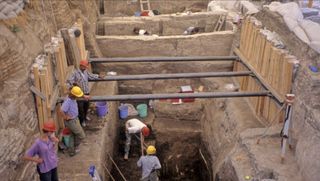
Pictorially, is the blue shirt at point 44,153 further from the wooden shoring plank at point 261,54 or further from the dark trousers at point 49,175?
the wooden shoring plank at point 261,54

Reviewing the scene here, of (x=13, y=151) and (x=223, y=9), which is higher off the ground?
(x=223, y=9)

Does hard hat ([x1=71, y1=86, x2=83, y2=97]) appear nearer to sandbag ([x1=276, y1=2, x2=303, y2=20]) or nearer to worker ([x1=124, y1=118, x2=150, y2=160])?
worker ([x1=124, y1=118, x2=150, y2=160])

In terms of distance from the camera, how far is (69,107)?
8.34 m

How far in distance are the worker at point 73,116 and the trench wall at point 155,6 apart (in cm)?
890

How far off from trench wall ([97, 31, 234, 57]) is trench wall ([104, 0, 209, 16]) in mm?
4850

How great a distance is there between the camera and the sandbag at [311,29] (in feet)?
27.7

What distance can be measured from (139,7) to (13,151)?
1129 cm

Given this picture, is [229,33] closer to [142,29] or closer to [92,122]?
[142,29]

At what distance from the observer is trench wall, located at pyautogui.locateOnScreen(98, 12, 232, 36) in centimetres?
1325

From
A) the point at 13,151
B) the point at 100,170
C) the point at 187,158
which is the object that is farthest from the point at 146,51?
the point at 13,151

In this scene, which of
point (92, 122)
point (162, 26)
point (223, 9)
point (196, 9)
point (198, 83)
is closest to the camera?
point (92, 122)

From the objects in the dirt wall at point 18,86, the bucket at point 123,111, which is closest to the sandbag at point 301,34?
the bucket at point 123,111

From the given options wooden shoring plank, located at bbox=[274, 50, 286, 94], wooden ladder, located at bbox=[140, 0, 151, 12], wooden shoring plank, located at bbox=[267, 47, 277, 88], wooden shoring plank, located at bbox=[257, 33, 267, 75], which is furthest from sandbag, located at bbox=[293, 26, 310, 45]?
wooden ladder, located at bbox=[140, 0, 151, 12]

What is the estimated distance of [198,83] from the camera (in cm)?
1260
